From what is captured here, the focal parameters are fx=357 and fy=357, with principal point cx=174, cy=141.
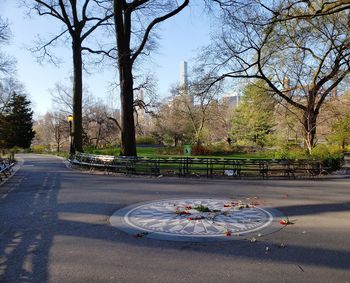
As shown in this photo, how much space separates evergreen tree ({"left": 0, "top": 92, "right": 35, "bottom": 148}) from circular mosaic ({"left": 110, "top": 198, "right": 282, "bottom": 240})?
50.6 m

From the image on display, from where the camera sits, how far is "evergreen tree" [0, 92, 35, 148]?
55.2m

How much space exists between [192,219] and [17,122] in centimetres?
5567

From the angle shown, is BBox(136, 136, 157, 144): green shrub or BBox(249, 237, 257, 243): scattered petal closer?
BBox(249, 237, 257, 243): scattered petal

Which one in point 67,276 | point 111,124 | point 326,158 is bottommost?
point 67,276

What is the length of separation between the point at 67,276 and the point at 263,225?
4341 millimetres

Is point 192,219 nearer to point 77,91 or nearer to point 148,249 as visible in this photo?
point 148,249

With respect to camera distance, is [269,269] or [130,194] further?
[130,194]

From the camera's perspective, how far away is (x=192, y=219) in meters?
8.16

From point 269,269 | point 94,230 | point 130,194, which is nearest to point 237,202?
point 130,194

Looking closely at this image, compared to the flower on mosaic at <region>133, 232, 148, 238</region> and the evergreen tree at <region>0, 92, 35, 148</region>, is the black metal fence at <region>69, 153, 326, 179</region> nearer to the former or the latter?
the flower on mosaic at <region>133, 232, 148, 238</region>

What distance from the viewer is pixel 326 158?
728 inches

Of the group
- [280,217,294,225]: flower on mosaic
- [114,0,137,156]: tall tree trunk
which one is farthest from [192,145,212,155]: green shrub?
[280,217,294,225]: flower on mosaic

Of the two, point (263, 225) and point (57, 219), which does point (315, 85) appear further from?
point (57, 219)

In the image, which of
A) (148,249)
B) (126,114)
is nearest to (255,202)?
(148,249)
